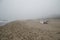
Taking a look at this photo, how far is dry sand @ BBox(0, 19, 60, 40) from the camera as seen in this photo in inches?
86.3

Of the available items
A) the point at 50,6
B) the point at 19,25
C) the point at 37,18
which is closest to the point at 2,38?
the point at 19,25

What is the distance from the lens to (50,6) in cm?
312

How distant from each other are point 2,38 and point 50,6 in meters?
1.91

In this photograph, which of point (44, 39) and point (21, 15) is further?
point (21, 15)

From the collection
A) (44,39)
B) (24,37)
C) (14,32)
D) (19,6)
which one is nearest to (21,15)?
(19,6)

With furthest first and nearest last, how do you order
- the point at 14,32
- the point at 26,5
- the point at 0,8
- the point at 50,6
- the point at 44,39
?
the point at 50,6 → the point at 26,5 → the point at 0,8 → the point at 14,32 → the point at 44,39

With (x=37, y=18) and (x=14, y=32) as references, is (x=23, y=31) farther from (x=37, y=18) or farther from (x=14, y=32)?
(x=37, y=18)

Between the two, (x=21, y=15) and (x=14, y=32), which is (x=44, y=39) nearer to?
(x=14, y=32)

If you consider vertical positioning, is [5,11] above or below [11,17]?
above

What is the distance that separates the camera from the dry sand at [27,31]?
2.19m

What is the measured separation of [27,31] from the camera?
8.09ft

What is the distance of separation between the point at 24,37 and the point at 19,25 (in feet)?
2.10

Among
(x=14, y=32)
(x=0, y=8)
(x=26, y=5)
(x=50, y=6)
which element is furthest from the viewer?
(x=50, y=6)

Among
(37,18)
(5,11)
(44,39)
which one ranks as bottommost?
(44,39)
